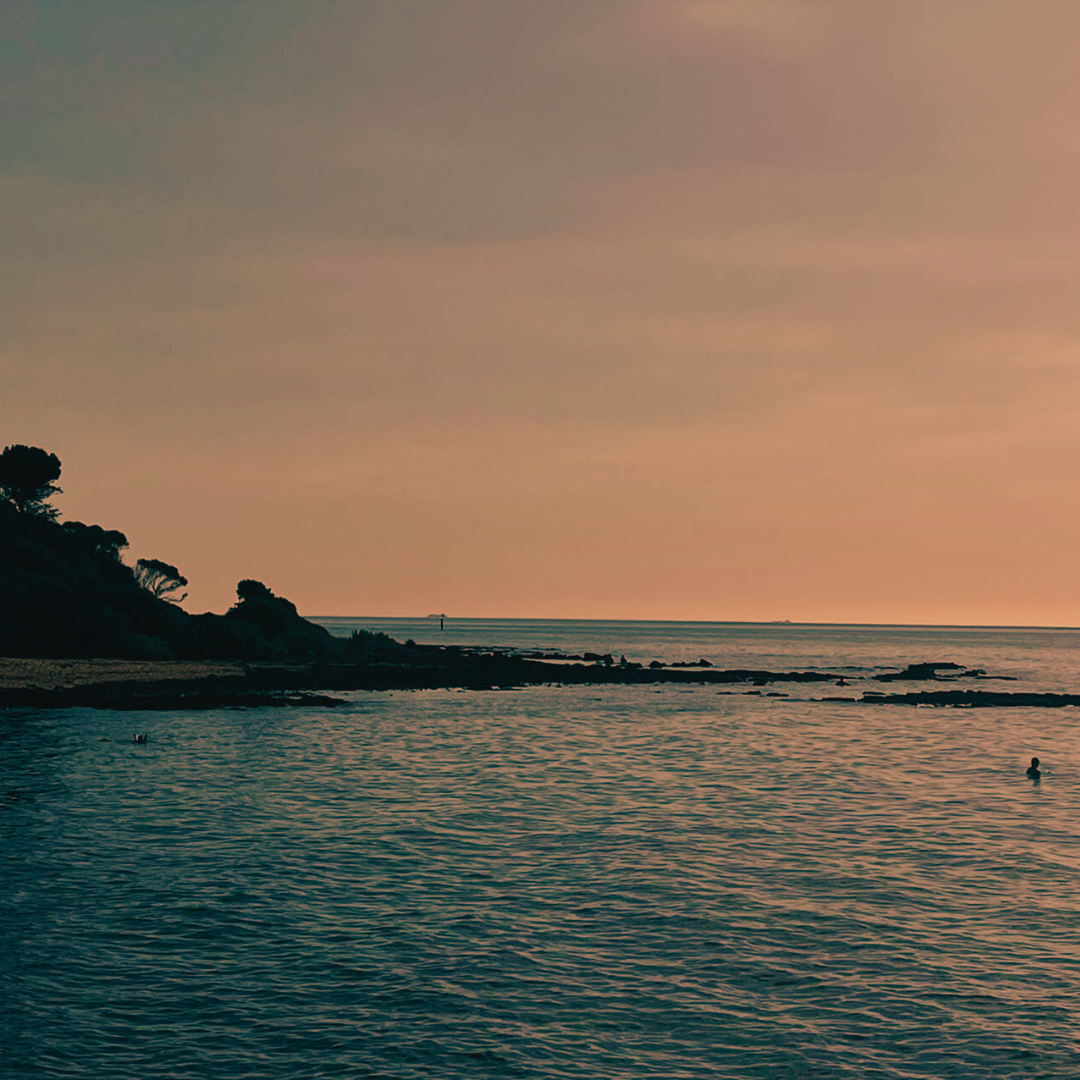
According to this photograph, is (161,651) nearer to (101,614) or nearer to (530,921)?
(101,614)

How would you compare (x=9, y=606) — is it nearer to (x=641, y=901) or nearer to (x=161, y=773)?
(x=161, y=773)

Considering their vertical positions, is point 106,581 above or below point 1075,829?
above

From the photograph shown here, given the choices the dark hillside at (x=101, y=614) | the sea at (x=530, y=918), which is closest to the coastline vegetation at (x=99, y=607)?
the dark hillside at (x=101, y=614)

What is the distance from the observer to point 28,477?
388 ft

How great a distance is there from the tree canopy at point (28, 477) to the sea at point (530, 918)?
81.2 meters

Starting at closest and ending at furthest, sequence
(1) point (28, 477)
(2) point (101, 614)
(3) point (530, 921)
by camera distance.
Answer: (3) point (530, 921), (2) point (101, 614), (1) point (28, 477)

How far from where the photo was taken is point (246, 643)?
113125mm

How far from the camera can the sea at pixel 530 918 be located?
49.0ft

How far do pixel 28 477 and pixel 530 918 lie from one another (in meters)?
112

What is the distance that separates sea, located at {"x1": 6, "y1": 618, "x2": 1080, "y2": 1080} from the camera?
1495 centimetres

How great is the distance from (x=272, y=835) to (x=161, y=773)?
13.2m

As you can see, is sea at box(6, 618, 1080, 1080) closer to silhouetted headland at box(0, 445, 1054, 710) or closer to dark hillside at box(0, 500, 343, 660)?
silhouetted headland at box(0, 445, 1054, 710)

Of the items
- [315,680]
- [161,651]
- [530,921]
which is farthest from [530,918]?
[161,651]

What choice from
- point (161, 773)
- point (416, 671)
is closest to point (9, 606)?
point (416, 671)
